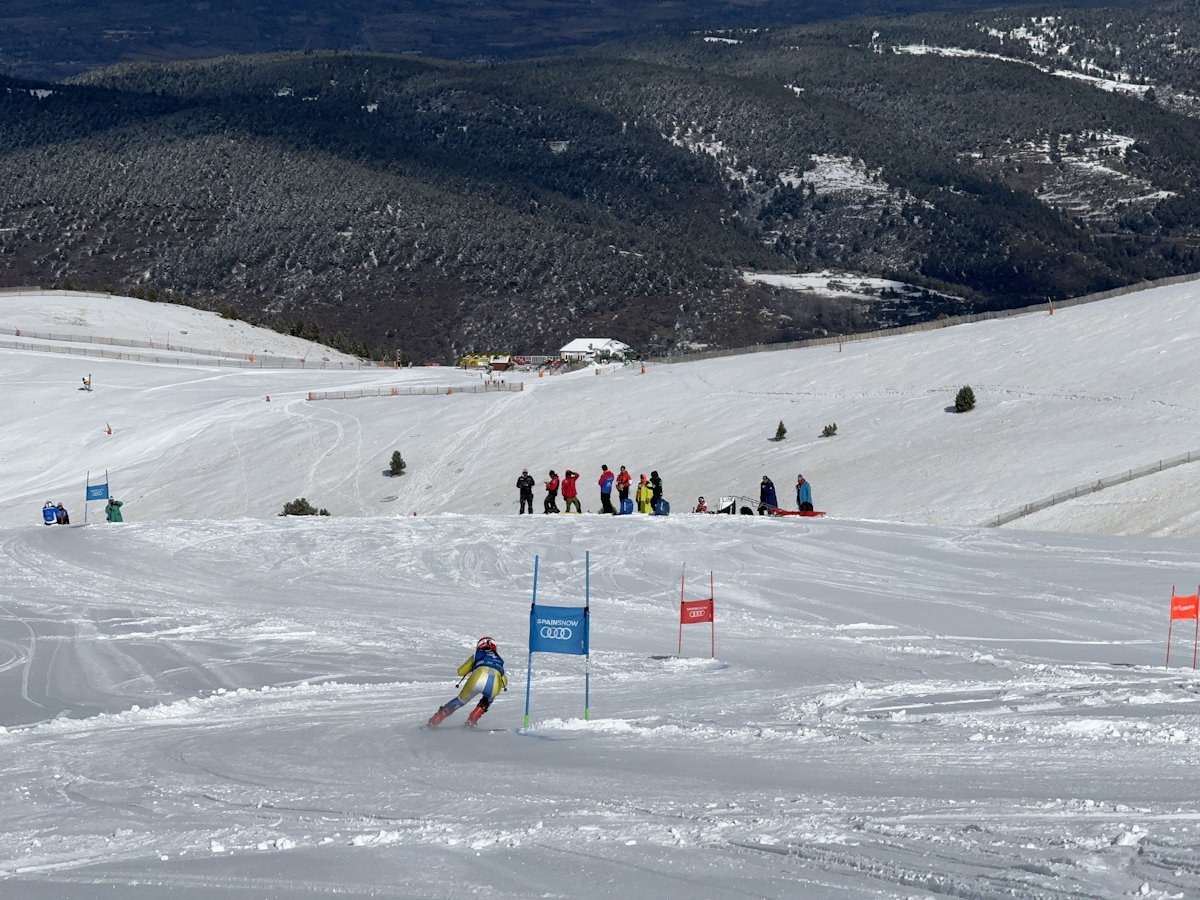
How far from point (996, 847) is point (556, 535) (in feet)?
61.6

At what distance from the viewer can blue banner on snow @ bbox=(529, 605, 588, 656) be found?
13984 millimetres

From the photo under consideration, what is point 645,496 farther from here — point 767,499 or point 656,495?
point 767,499

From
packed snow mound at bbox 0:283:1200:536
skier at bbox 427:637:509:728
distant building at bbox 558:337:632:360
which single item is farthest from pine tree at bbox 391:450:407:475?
distant building at bbox 558:337:632:360

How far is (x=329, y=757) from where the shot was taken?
12.9 meters

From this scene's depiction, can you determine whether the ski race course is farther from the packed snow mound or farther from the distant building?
the distant building

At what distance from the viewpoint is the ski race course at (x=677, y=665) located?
9570mm

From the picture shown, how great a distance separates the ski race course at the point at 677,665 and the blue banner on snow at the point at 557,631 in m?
0.64

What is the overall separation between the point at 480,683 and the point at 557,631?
2.65ft

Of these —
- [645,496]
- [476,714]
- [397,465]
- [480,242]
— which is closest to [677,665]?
[476,714]

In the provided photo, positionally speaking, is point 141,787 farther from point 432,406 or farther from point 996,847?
point 432,406

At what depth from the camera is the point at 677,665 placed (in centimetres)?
1730

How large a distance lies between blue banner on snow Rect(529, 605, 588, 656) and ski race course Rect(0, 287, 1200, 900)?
638 mm

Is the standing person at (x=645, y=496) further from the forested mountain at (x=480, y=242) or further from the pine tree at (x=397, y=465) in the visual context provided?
the forested mountain at (x=480, y=242)

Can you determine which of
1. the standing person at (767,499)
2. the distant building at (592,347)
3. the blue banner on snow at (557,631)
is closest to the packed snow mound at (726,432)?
the standing person at (767,499)
